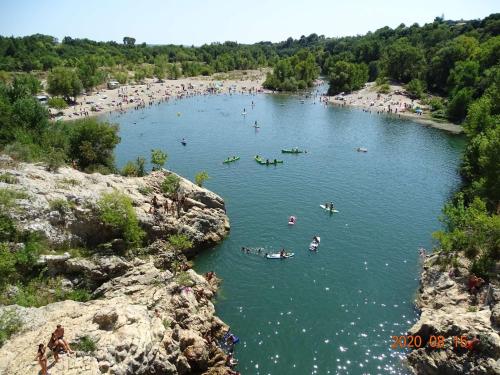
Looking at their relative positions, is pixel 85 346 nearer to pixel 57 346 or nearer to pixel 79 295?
pixel 57 346

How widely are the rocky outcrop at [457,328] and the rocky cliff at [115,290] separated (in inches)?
673

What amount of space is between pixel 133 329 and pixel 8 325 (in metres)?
8.71

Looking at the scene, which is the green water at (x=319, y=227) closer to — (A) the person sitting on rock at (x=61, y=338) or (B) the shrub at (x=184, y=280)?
(B) the shrub at (x=184, y=280)

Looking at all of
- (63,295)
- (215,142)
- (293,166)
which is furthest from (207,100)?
(63,295)

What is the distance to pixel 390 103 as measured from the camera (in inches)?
5846

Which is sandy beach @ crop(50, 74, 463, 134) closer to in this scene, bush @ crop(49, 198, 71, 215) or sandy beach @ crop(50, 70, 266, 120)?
sandy beach @ crop(50, 70, 266, 120)

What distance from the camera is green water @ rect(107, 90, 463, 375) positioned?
120 ft

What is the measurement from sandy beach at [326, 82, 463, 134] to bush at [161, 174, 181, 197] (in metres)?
89.4

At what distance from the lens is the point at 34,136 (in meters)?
56.4

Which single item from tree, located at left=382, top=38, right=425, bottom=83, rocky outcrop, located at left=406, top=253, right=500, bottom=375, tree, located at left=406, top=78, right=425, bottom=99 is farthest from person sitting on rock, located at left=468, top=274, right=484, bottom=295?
tree, located at left=382, top=38, right=425, bottom=83

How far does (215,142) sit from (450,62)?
105326mm

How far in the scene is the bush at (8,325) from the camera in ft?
89.5

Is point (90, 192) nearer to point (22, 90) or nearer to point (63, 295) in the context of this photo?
point (63, 295)

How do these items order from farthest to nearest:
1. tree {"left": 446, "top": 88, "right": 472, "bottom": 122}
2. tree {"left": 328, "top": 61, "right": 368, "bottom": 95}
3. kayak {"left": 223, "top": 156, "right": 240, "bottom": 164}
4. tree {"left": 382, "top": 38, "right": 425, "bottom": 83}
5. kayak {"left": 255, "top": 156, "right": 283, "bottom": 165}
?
tree {"left": 328, "top": 61, "right": 368, "bottom": 95} < tree {"left": 382, "top": 38, "right": 425, "bottom": 83} < tree {"left": 446, "top": 88, "right": 472, "bottom": 122} < kayak {"left": 255, "top": 156, "right": 283, "bottom": 165} < kayak {"left": 223, "top": 156, "right": 240, "bottom": 164}
